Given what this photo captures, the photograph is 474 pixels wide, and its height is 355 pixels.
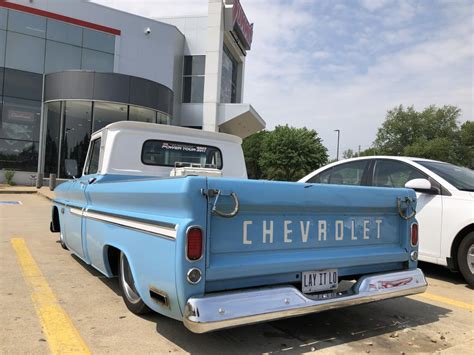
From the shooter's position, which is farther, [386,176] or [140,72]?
[140,72]

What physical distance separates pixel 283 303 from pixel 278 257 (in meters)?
0.35

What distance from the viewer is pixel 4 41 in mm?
24141

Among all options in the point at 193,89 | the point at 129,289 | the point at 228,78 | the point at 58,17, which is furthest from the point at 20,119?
the point at 129,289

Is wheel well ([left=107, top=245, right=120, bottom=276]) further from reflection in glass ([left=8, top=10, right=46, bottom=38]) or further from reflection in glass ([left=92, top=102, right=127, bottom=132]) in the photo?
reflection in glass ([left=8, top=10, right=46, bottom=38])

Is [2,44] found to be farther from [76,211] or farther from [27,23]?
[76,211]

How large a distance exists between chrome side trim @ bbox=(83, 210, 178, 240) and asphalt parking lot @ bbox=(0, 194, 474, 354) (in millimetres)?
908

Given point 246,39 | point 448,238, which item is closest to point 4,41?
point 246,39

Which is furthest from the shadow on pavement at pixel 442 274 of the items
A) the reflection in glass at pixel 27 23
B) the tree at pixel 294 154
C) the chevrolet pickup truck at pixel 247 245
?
the tree at pixel 294 154

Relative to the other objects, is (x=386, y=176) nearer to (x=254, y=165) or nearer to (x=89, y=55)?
(x=89, y=55)

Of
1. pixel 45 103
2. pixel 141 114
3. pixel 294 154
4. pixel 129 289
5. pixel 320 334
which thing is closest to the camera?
pixel 320 334

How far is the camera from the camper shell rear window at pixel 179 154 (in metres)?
5.50

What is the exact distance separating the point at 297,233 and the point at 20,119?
24964 millimetres

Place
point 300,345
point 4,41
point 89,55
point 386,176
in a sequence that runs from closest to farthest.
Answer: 1. point 300,345
2. point 386,176
3. point 4,41
4. point 89,55

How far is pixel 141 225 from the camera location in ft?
11.5
